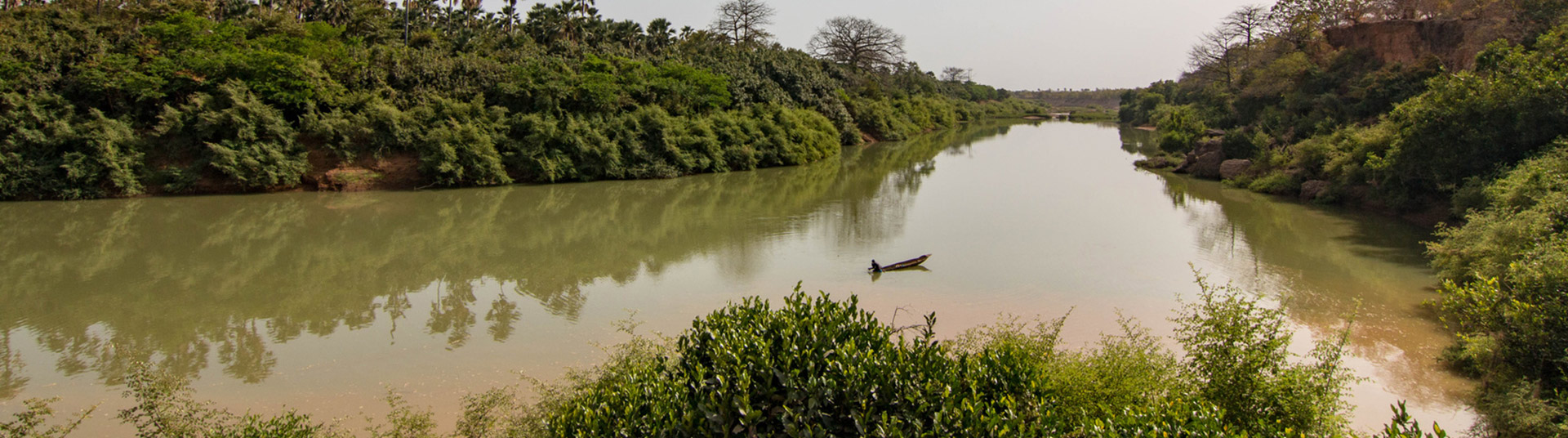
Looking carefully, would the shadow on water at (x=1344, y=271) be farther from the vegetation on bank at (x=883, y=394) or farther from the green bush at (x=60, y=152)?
the green bush at (x=60, y=152)

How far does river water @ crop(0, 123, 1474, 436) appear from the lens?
9.55m

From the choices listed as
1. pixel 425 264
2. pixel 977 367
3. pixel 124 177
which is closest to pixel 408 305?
pixel 425 264

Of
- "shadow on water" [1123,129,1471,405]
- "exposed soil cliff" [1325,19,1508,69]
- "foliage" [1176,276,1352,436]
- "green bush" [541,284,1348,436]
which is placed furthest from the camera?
"exposed soil cliff" [1325,19,1508,69]

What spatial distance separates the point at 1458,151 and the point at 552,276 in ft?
65.8

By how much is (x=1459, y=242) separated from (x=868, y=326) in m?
11.5

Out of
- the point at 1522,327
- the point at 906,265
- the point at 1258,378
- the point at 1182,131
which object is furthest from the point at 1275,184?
the point at 1258,378

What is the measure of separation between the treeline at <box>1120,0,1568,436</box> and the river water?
3.61 feet

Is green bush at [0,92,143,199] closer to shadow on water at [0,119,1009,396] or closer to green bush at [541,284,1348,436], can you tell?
shadow on water at [0,119,1009,396]

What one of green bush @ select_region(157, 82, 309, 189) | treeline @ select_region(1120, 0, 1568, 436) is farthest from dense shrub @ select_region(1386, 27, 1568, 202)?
green bush @ select_region(157, 82, 309, 189)

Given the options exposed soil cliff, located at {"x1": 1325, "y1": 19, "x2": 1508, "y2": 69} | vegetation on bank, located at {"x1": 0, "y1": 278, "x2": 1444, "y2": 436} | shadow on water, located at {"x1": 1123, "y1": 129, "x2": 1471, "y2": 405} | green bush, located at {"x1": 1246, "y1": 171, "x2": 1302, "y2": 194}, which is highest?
exposed soil cliff, located at {"x1": 1325, "y1": 19, "x2": 1508, "y2": 69}

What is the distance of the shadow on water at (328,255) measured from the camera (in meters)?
11.0

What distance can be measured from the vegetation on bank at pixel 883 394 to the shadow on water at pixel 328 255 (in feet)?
16.2

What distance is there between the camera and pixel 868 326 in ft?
22.0

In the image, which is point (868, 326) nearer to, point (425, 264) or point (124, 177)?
point (425, 264)
